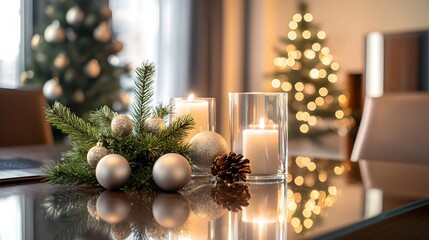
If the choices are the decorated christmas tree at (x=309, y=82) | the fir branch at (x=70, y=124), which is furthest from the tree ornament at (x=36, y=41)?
the fir branch at (x=70, y=124)

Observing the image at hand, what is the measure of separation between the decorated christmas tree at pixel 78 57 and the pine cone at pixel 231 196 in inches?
113

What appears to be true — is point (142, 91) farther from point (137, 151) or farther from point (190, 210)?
point (190, 210)

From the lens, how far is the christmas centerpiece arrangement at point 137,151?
80 cm

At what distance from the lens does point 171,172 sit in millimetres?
795

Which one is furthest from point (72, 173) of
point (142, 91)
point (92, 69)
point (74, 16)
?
point (74, 16)

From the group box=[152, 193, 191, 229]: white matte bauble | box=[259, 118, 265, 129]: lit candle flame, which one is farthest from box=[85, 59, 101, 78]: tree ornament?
box=[152, 193, 191, 229]: white matte bauble

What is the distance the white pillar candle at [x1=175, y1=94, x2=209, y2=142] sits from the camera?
100cm

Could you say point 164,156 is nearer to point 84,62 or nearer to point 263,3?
point 84,62

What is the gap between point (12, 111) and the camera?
167 centimetres

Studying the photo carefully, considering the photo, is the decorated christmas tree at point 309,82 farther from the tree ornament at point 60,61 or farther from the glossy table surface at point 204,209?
the glossy table surface at point 204,209

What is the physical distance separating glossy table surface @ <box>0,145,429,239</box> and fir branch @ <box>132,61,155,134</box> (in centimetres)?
13

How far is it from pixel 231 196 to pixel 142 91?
24 centimetres

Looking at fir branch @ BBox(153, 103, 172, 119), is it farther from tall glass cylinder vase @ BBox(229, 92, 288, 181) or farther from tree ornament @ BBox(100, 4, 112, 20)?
tree ornament @ BBox(100, 4, 112, 20)

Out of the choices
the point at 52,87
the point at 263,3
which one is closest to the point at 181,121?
the point at 52,87
